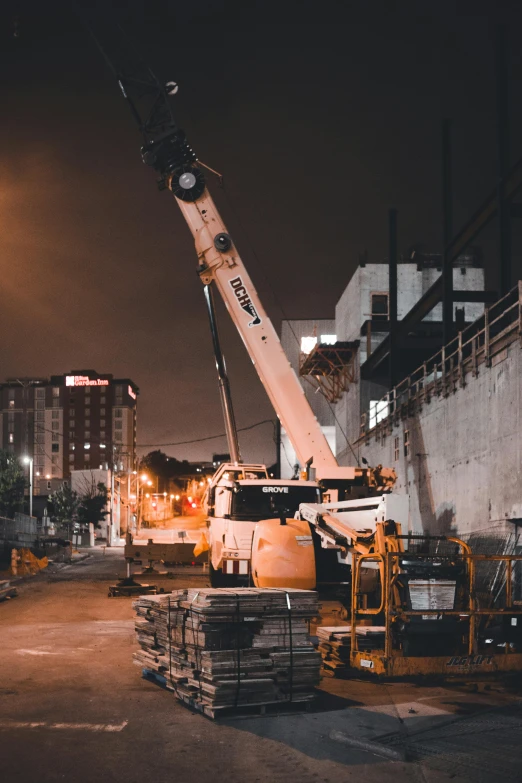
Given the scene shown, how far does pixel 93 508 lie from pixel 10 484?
37.2 metres

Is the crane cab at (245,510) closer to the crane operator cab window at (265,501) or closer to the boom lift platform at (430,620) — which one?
the crane operator cab window at (265,501)

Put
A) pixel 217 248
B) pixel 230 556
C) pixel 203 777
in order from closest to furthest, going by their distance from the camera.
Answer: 1. pixel 203 777
2. pixel 230 556
3. pixel 217 248

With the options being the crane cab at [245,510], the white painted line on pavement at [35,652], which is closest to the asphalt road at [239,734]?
the white painted line on pavement at [35,652]

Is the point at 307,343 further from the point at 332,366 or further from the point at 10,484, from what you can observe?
the point at 10,484

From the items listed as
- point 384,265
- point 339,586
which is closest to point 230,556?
point 339,586

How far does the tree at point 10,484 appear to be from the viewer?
2926 inches

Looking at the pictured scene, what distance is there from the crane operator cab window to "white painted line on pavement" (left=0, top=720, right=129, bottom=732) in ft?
32.5

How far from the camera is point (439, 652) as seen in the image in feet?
36.1

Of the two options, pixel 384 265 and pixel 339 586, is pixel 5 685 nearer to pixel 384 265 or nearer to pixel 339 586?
pixel 339 586

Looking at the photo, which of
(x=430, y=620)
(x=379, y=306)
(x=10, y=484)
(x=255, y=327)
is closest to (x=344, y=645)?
(x=430, y=620)

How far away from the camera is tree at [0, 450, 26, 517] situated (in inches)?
2926

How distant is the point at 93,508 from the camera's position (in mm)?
111375

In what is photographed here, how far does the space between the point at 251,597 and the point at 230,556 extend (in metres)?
8.62

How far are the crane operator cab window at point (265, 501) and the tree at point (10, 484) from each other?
59.3 metres
